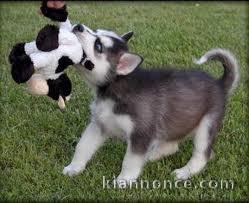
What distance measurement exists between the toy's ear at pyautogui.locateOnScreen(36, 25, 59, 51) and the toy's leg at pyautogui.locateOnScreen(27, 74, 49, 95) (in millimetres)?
207

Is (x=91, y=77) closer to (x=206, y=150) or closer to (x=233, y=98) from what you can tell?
(x=206, y=150)

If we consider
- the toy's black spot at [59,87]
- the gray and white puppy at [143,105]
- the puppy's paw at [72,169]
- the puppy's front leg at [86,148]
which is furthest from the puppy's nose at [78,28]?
the puppy's paw at [72,169]

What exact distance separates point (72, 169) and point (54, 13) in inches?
53.6

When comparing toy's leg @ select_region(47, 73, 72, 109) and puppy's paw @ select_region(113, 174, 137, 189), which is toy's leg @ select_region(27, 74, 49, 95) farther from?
puppy's paw @ select_region(113, 174, 137, 189)

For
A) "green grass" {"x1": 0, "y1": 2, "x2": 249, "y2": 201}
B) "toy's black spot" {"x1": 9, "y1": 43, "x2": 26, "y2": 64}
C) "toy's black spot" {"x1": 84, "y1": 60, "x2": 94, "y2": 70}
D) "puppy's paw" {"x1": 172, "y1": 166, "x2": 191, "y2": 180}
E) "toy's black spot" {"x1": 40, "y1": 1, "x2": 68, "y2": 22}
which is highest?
"toy's black spot" {"x1": 40, "y1": 1, "x2": 68, "y2": 22}

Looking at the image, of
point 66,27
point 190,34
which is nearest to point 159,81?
point 66,27

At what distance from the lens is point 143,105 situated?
4.11m

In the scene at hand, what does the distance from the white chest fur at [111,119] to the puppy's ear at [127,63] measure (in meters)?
0.26

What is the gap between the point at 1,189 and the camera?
13.8ft

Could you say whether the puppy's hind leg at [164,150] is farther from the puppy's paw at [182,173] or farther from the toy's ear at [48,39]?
the toy's ear at [48,39]

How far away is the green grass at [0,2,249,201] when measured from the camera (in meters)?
4.18

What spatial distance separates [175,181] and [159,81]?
0.83m

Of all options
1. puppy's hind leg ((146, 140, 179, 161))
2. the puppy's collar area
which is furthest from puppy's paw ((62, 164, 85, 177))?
the puppy's collar area

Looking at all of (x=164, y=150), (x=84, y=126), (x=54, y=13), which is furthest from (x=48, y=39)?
(x=84, y=126)
